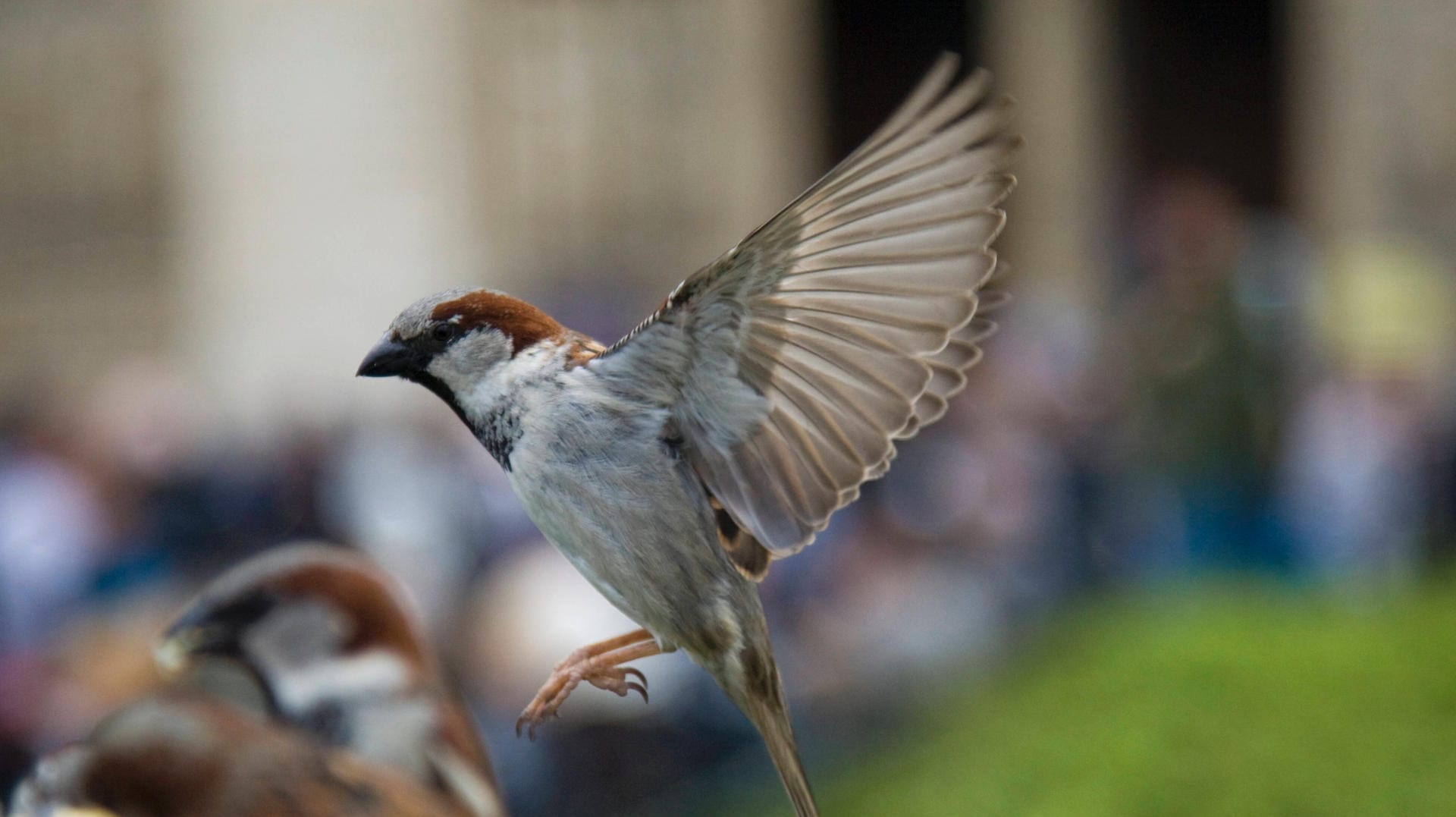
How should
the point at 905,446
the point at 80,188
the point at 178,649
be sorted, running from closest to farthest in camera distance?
1. the point at 178,649
2. the point at 905,446
3. the point at 80,188

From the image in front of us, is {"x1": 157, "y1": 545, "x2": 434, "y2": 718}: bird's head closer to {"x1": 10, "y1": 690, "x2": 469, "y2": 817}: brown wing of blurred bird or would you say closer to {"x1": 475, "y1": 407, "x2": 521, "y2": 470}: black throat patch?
{"x1": 10, "y1": 690, "x2": 469, "y2": 817}: brown wing of blurred bird

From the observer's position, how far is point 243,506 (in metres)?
4.55

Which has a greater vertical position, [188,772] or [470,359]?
[470,359]

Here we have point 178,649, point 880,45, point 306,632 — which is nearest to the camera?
point 178,649

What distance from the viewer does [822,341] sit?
3.53 ft

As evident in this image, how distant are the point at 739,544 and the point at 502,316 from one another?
7.8 inches

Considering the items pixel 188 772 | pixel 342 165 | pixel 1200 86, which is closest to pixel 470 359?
pixel 188 772

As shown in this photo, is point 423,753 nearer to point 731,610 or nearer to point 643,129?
point 731,610

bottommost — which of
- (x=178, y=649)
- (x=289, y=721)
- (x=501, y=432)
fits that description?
(x=289, y=721)

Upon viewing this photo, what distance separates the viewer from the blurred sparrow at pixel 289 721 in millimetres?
1183

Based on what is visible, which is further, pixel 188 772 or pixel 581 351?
pixel 188 772

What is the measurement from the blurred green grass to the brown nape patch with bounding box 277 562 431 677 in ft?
6.75

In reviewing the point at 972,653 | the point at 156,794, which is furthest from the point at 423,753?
the point at 972,653

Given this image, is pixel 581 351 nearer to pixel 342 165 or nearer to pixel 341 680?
pixel 341 680
